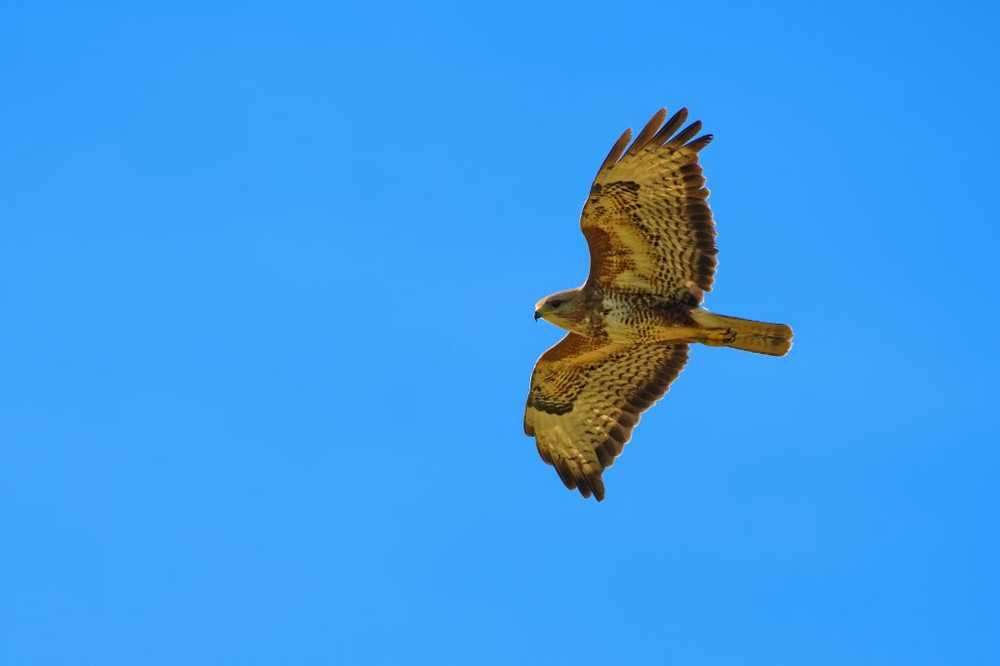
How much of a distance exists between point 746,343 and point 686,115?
2083 mm

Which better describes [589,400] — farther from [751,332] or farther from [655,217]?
[655,217]

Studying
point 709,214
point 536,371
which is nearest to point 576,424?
point 536,371

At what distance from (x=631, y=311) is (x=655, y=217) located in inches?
36.7

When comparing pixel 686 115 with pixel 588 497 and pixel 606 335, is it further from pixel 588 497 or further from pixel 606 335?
pixel 588 497

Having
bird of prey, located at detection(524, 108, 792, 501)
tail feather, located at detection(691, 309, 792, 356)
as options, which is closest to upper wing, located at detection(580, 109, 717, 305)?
bird of prey, located at detection(524, 108, 792, 501)

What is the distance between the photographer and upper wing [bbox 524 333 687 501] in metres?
14.2

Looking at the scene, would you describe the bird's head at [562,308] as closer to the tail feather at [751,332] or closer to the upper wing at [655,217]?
the upper wing at [655,217]

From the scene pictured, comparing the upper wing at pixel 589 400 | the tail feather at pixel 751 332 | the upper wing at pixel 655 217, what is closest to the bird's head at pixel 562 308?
the upper wing at pixel 655 217

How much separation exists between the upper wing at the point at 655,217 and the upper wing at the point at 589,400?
1.02 metres

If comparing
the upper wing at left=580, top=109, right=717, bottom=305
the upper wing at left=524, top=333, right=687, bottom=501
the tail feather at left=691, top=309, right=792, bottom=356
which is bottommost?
the tail feather at left=691, top=309, right=792, bottom=356

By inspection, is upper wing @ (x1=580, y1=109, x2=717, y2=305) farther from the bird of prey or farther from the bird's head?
the bird's head

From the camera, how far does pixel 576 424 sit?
14562 millimetres

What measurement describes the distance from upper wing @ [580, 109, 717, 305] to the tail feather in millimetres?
275

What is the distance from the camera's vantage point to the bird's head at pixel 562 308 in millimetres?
13391
